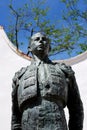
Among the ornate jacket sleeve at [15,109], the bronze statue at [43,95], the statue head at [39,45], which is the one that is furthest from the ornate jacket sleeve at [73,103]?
the ornate jacket sleeve at [15,109]

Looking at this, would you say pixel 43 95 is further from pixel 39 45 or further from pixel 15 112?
pixel 39 45

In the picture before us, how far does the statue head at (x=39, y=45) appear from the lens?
436cm

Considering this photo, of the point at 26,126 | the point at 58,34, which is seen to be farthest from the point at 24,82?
the point at 58,34

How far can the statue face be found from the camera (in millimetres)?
4355

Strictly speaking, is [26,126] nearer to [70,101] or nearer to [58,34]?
[70,101]

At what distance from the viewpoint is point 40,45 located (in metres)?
4.36

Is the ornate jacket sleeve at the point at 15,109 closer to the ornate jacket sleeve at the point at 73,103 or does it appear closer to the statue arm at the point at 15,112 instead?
the statue arm at the point at 15,112

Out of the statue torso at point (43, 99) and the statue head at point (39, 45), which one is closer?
the statue torso at point (43, 99)

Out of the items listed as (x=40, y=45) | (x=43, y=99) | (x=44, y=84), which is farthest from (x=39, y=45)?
(x=43, y=99)

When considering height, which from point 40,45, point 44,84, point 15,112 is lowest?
point 15,112

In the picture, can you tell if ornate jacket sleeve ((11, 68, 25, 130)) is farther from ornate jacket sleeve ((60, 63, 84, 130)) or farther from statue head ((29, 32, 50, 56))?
ornate jacket sleeve ((60, 63, 84, 130))

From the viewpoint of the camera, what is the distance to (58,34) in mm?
12773

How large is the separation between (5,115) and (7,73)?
2.77ft

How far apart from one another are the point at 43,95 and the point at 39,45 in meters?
0.47
